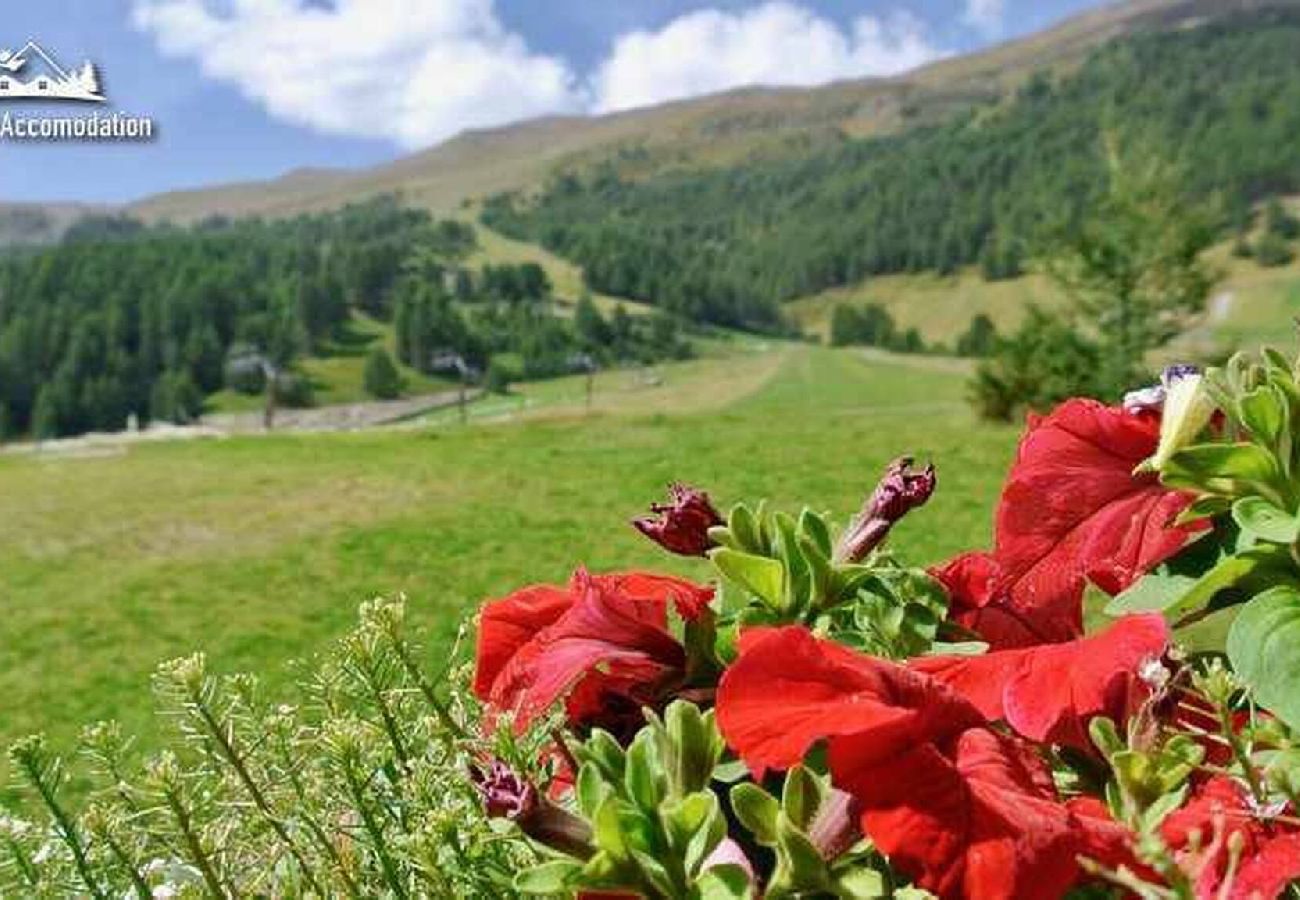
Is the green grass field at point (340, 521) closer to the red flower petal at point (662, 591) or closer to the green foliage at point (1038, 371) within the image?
the green foliage at point (1038, 371)

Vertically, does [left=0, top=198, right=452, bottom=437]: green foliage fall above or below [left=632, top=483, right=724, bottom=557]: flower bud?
below

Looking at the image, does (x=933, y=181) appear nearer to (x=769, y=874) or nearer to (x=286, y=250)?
(x=286, y=250)

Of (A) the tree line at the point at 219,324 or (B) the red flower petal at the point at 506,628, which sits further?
(A) the tree line at the point at 219,324

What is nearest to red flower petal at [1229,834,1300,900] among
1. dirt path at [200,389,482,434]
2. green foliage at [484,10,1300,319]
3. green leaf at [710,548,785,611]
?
green leaf at [710,548,785,611]

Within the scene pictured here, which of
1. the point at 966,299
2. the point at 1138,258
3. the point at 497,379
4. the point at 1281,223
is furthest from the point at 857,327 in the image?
the point at 1138,258

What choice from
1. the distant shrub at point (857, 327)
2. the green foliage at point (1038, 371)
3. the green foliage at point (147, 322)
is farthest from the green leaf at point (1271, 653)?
the distant shrub at point (857, 327)

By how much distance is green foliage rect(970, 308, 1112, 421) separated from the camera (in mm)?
23938

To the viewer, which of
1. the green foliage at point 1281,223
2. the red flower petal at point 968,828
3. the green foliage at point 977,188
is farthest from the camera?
the green foliage at point 977,188

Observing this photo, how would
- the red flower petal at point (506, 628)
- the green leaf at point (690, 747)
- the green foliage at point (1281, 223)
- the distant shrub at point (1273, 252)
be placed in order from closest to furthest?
the green leaf at point (690, 747), the red flower petal at point (506, 628), the distant shrub at point (1273, 252), the green foliage at point (1281, 223)

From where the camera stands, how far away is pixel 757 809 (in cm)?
71

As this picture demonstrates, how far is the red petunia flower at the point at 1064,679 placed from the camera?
71 cm

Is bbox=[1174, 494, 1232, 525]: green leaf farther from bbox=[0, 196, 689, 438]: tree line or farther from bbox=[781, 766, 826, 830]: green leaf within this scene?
bbox=[0, 196, 689, 438]: tree line

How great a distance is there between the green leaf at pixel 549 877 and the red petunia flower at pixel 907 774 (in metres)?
0.11

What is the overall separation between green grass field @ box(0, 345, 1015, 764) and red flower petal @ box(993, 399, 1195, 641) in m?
8.46
